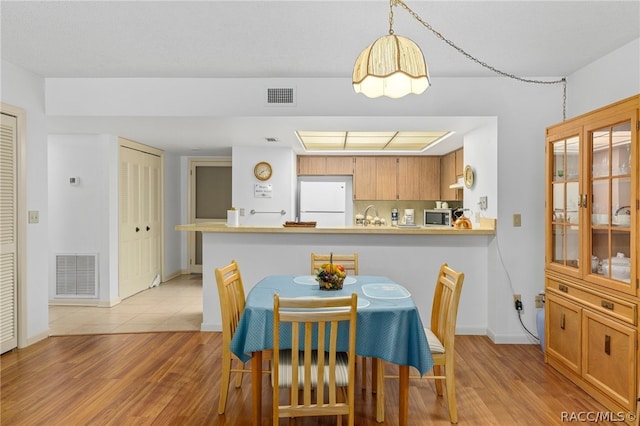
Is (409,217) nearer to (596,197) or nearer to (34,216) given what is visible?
(596,197)

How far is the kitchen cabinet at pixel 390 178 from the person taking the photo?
666cm

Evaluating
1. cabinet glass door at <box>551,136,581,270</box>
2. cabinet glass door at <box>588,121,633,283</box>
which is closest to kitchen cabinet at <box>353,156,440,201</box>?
cabinet glass door at <box>551,136,581,270</box>

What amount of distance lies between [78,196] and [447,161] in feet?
17.3

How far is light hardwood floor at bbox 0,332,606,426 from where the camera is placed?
2.43m

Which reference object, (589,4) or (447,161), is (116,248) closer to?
(447,161)

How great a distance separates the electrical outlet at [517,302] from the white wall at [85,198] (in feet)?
15.3

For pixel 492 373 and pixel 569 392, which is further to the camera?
pixel 492 373

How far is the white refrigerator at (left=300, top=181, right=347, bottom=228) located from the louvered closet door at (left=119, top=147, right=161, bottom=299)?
236 cm

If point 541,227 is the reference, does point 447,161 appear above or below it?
above

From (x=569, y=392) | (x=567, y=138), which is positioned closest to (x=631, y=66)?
(x=567, y=138)

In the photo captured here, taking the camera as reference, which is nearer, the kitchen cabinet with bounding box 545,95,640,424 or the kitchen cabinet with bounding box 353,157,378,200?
the kitchen cabinet with bounding box 545,95,640,424

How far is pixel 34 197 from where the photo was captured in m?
3.76

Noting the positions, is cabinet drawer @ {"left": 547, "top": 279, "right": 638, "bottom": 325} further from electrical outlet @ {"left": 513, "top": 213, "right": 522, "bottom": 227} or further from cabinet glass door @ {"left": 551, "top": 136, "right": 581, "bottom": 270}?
electrical outlet @ {"left": 513, "top": 213, "right": 522, "bottom": 227}

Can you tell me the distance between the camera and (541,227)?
378cm
